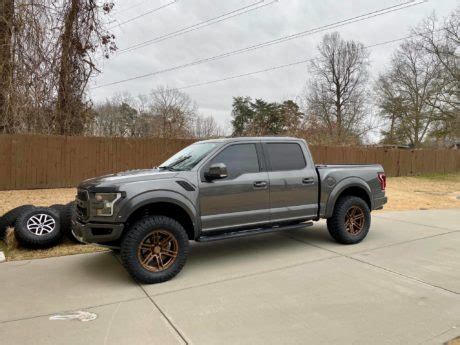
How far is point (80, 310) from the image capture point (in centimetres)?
419

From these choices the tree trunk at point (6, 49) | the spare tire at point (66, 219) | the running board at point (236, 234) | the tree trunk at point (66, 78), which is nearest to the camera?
the running board at point (236, 234)

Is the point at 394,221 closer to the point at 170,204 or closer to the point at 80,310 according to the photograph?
the point at 170,204

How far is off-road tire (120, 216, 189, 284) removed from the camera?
488 cm

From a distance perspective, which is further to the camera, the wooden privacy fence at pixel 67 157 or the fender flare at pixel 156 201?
the wooden privacy fence at pixel 67 157

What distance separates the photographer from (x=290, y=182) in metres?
6.27

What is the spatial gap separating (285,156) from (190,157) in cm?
154

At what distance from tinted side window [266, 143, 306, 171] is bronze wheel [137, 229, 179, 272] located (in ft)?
6.59

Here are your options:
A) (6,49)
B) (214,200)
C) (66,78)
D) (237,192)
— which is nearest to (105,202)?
(214,200)

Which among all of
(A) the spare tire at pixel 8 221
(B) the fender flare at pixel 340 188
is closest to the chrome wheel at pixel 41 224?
(A) the spare tire at pixel 8 221

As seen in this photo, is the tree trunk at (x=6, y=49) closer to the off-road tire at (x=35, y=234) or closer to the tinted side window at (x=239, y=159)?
the off-road tire at (x=35, y=234)

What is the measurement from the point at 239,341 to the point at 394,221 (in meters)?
6.94

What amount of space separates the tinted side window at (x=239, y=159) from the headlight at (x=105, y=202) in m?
1.46

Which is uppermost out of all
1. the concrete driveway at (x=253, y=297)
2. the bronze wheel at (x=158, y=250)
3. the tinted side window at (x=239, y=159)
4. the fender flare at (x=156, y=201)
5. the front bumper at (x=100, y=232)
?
the tinted side window at (x=239, y=159)

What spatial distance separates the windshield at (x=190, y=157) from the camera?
5754mm
